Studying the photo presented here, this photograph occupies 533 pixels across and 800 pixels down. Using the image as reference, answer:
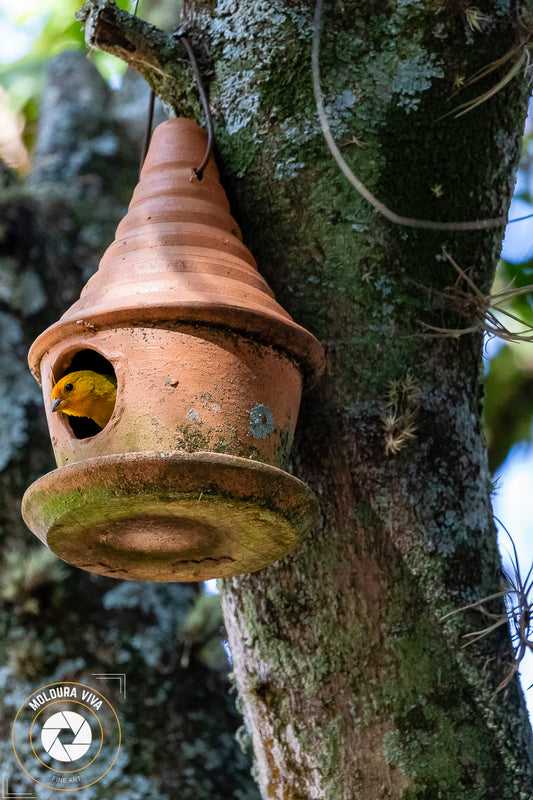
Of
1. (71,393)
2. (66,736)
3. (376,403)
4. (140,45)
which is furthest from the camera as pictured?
(66,736)

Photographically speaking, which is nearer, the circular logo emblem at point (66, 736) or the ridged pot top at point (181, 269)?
the ridged pot top at point (181, 269)

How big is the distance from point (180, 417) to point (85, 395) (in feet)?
1.24

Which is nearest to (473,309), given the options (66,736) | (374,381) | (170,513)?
(374,381)

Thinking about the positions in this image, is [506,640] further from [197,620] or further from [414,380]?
[197,620]

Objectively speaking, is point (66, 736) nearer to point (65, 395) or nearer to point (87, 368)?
point (87, 368)

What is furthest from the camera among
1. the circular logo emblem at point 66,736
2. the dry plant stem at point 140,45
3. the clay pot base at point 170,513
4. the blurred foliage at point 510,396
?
the blurred foliage at point 510,396

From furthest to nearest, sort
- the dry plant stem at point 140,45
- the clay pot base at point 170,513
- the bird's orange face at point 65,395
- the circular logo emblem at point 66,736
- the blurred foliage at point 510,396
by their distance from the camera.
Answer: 1. the blurred foliage at point 510,396
2. the circular logo emblem at point 66,736
3. the dry plant stem at point 140,45
4. the bird's orange face at point 65,395
5. the clay pot base at point 170,513

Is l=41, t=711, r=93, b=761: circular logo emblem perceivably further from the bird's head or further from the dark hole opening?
the bird's head

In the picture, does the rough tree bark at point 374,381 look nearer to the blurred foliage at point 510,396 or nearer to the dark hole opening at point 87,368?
the dark hole opening at point 87,368

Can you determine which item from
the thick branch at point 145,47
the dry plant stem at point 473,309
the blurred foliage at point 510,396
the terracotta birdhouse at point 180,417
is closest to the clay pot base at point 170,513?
the terracotta birdhouse at point 180,417

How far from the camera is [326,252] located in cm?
187

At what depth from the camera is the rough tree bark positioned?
5.62ft

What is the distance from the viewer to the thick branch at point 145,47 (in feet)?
5.97

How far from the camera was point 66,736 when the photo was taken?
269cm
